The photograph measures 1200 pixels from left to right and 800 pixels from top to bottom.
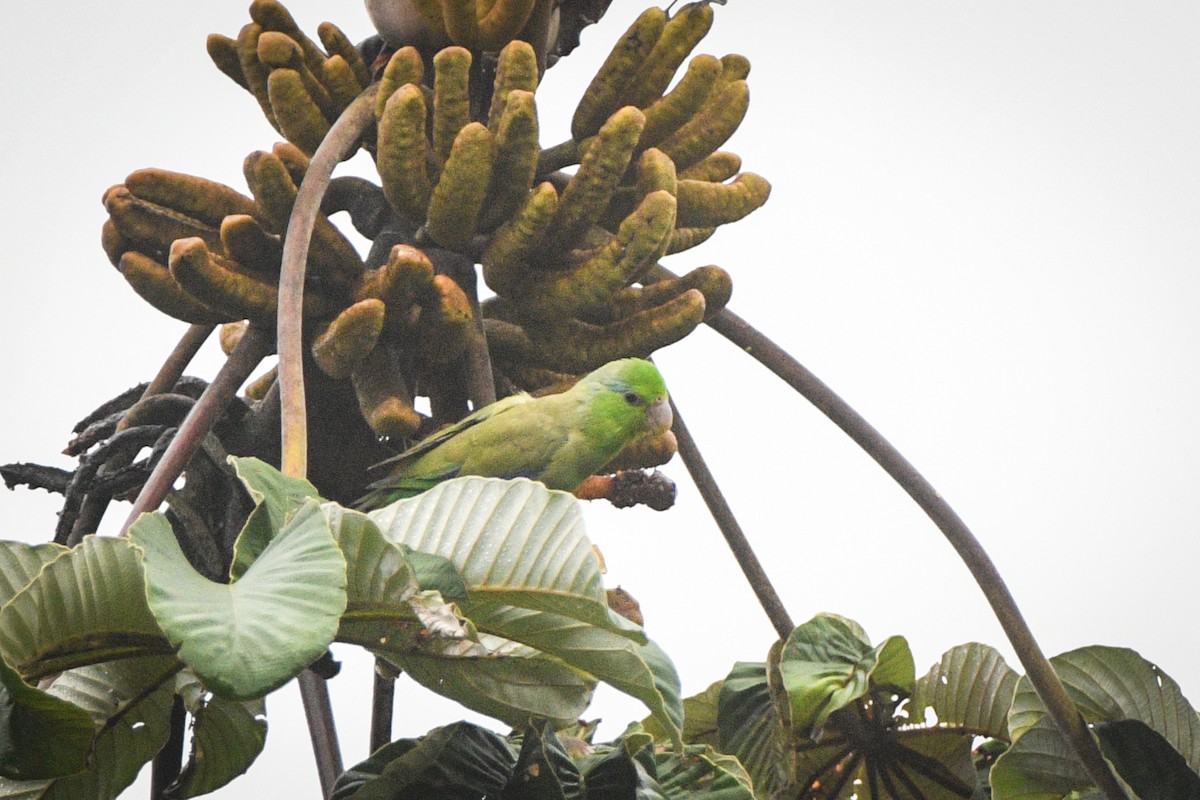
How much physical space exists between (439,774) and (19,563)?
366 millimetres

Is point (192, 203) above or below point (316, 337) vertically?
above

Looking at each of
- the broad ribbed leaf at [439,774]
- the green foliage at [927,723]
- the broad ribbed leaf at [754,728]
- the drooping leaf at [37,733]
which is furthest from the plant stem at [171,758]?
the broad ribbed leaf at [754,728]

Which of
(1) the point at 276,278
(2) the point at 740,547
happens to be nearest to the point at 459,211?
(1) the point at 276,278

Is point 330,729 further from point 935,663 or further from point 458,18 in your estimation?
point 458,18

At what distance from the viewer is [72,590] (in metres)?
0.73

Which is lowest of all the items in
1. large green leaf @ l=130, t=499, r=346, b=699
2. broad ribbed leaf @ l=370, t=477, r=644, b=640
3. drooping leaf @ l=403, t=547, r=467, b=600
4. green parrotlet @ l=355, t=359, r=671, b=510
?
large green leaf @ l=130, t=499, r=346, b=699

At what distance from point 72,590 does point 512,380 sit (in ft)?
2.62

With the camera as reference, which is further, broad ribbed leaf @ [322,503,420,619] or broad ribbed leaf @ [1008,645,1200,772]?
broad ribbed leaf @ [1008,645,1200,772]

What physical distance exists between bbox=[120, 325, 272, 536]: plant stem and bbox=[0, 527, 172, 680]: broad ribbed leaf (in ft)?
0.57

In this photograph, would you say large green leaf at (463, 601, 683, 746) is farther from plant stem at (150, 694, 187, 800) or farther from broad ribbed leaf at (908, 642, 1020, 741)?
broad ribbed leaf at (908, 642, 1020, 741)

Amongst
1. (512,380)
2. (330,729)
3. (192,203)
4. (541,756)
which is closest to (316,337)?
(192,203)

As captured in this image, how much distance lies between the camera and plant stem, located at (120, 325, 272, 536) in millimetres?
960

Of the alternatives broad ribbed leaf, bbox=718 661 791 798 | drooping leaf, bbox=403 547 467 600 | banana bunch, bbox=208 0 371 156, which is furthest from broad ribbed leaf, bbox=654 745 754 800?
banana bunch, bbox=208 0 371 156

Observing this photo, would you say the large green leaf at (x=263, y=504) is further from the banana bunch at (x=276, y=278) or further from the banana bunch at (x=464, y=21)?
the banana bunch at (x=464, y=21)
